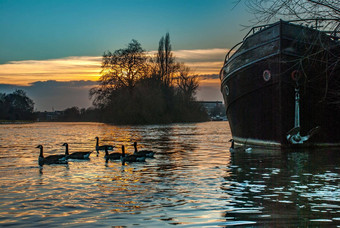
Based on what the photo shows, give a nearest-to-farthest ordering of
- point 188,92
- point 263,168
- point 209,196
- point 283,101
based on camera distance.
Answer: point 209,196 → point 263,168 → point 283,101 → point 188,92

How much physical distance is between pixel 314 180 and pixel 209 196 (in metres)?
2.97

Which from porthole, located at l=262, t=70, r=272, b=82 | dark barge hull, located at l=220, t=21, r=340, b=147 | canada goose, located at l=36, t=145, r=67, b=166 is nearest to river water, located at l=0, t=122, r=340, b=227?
canada goose, located at l=36, t=145, r=67, b=166

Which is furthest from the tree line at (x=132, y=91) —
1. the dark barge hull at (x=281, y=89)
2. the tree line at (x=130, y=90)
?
the dark barge hull at (x=281, y=89)

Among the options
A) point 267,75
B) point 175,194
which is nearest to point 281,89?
point 267,75

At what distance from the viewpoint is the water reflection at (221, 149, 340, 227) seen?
648 centimetres

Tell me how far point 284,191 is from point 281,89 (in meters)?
8.47

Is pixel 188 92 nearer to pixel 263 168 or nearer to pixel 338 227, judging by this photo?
pixel 263 168

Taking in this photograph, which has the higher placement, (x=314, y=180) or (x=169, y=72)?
(x=169, y=72)

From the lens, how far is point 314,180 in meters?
9.86

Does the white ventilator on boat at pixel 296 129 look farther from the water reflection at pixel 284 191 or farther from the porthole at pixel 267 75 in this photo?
the water reflection at pixel 284 191

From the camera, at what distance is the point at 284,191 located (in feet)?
28.1

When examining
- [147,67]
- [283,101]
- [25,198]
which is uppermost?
[147,67]

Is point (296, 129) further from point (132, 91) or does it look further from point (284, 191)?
point (132, 91)

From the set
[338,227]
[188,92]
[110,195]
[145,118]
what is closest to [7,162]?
[110,195]
